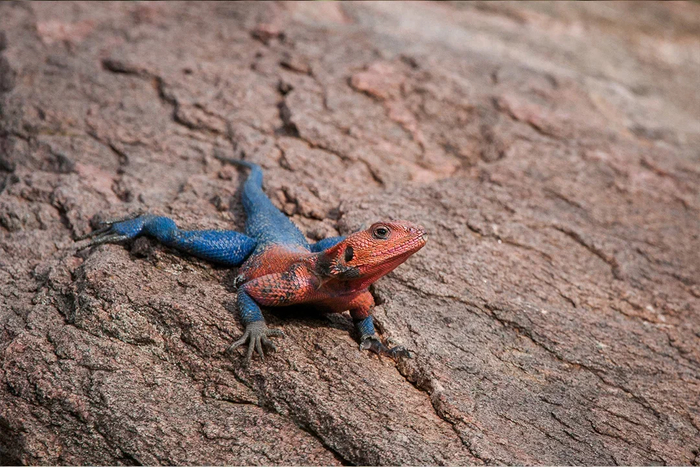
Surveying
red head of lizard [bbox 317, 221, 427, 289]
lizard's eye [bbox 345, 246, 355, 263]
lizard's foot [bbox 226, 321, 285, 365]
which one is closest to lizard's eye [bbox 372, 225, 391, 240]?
red head of lizard [bbox 317, 221, 427, 289]

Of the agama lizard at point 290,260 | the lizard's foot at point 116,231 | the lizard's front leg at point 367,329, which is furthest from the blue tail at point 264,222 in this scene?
the lizard's foot at point 116,231

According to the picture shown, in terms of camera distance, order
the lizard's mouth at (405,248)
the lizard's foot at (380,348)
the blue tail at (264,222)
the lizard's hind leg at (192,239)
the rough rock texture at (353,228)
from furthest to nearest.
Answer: the blue tail at (264,222)
the lizard's hind leg at (192,239)
the lizard's foot at (380,348)
the lizard's mouth at (405,248)
the rough rock texture at (353,228)

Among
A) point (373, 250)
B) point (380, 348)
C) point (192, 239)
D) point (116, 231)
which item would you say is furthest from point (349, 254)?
point (116, 231)

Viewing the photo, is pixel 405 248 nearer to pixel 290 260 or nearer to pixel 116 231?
pixel 290 260

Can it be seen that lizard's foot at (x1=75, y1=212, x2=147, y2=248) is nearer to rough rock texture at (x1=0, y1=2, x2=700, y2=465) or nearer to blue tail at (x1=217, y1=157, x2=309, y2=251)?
rough rock texture at (x1=0, y1=2, x2=700, y2=465)

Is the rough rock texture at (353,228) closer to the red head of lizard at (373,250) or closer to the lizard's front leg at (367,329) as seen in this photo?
the lizard's front leg at (367,329)

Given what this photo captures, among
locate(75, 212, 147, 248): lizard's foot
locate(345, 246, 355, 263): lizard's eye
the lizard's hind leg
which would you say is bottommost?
locate(75, 212, 147, 248): lizard's foot
